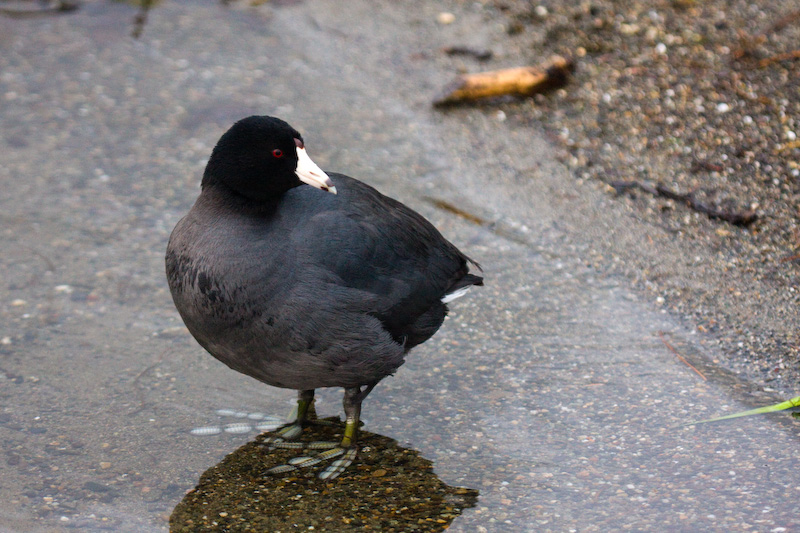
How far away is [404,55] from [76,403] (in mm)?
3894

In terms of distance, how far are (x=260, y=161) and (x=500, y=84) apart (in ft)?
10.4

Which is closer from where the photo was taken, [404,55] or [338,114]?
[338,114]

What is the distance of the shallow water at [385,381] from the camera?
135 inches

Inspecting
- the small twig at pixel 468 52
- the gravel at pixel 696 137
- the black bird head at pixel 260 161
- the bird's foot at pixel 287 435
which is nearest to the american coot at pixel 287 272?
the black bird head at pixel 260 161

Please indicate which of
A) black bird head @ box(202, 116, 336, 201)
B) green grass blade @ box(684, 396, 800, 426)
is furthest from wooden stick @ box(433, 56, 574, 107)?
green grass blade @ box(684, 396, 800, 426)

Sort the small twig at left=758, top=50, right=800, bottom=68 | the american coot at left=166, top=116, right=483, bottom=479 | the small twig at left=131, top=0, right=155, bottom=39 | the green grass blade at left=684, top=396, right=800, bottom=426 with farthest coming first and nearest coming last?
the small twig at left=131, top=0, right=155, bottom=39, the small twig at left=758, top=50, right=800, bottom=68, the green grass blade at left=684, top=396, right=800, bottom=426, the american coot at left=166, top=116, right=483, bottom=479

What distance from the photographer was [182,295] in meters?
3.36

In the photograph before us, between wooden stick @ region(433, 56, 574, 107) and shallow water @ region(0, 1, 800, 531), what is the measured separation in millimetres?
170

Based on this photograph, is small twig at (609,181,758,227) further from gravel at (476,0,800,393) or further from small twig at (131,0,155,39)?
small twig at (131,0,155,39)

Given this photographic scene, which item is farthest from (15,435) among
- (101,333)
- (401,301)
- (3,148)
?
(3,148)

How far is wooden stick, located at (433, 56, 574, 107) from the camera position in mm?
→ 6141

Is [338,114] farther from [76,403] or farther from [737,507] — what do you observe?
[737,507]

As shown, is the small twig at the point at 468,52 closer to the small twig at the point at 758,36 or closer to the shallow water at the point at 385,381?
the shallow water at the point at 385,381

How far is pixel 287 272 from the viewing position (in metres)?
3.29
